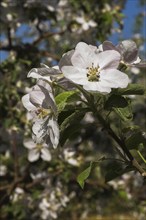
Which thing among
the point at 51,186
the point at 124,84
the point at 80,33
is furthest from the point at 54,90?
the point at 80,33

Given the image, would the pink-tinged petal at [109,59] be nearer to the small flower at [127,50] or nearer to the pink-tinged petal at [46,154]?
the small flower at [127,50]

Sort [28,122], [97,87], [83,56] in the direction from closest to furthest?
[97,87] < [83,56] < [28,122]

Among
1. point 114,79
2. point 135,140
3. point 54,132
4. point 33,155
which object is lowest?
point 33,155

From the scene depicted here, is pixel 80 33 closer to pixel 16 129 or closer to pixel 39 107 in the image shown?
pixel 16 129

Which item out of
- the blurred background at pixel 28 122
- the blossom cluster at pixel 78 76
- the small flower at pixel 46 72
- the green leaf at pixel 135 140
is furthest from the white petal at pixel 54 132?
the blurred background at pixel 28 122

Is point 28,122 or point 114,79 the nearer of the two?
point 114,79

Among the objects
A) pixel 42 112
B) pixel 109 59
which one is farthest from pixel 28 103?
pixel 109 59

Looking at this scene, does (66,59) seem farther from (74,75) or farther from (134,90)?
(134,90)
